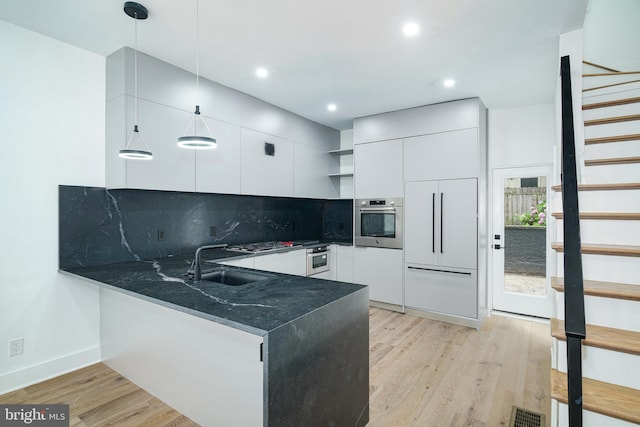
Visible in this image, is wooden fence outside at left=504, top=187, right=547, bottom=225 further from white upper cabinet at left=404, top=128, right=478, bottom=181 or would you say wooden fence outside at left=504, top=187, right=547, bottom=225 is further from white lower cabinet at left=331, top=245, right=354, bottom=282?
white lower cabinet at left=331, top=245, right=354, bottom=282

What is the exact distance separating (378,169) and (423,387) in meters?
2.74

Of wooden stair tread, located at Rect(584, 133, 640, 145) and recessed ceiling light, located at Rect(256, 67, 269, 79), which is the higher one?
recessed ceiling light, located at Rect(256, 67, 269, 79)

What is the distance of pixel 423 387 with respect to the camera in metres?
2.44

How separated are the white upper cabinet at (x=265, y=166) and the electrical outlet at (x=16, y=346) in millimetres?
2231

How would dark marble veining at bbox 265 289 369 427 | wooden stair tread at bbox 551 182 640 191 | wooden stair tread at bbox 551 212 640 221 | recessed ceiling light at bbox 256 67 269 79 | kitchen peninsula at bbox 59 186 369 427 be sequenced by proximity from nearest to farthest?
dark marble veining at bbox 265 289 369 427 → kitchen peninsula at bbox 59 186 369 427 → wooden stair tread at bbox 551 212 640 221 → wooden stair tread at bbox 551 182 640 191 → recessed ceiling light at bbox 256 67 269 79

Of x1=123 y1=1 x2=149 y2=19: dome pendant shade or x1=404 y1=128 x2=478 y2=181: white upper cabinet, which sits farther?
x1=404 y1=128 x2=478 y2=181: white upper cabinet

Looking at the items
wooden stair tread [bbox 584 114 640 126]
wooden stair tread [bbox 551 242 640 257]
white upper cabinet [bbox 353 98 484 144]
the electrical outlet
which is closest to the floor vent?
wooden stair tread [bbox 551 242 640 257]

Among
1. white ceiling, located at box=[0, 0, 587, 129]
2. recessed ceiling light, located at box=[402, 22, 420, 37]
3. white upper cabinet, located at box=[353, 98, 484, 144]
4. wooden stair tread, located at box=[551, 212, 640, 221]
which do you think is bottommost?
wooden stair tread, located at box=[551, 212, 640, 221]

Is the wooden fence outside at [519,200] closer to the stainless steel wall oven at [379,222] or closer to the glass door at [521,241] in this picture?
the glass door at [521,241]

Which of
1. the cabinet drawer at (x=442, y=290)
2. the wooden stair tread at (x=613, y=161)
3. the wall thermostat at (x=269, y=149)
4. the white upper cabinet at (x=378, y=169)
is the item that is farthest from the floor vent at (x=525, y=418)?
the wall thermostat at (x=269, y=149)

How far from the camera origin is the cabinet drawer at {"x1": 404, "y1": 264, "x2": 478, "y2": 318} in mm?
3666

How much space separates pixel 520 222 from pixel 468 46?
2.57 meters

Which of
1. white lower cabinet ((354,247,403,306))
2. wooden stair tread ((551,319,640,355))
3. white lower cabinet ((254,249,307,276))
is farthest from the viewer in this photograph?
white lower cabinet ((354,247,403,306))

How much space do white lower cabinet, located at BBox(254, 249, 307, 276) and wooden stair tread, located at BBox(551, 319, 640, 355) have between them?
2661mm
